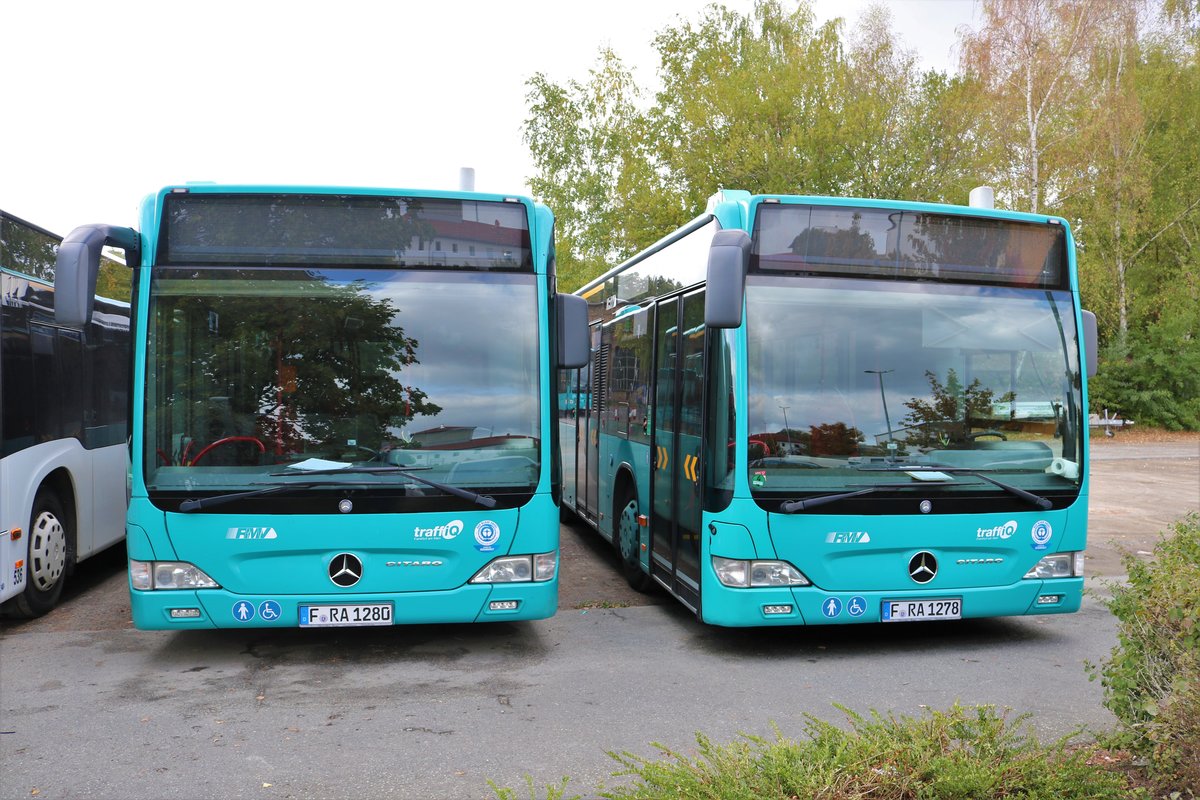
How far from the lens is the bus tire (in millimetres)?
8891

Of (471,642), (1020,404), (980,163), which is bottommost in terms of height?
(471,642)

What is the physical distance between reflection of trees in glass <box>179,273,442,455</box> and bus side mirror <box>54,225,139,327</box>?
0.53 m

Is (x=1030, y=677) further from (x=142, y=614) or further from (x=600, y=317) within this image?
(x=600, y=317)

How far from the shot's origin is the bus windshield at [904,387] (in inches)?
254

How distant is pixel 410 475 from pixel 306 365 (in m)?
0.90

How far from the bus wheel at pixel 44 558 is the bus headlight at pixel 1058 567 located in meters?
6.98

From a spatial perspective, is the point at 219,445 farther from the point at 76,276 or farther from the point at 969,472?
Answer: the point at 969,472

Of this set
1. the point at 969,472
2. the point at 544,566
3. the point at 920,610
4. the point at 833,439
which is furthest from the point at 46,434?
the point at 969,472

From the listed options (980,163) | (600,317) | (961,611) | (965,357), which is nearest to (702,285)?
(965,357)

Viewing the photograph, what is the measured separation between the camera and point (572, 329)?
22.2ft

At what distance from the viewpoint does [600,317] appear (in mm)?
11062

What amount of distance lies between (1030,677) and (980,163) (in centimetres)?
2714

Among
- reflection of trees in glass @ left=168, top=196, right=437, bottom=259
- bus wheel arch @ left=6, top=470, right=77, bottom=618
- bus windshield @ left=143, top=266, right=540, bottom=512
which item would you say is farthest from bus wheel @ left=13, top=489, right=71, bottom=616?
reflection of trees in glass @ left=168, top=196, right=437, bottom=259

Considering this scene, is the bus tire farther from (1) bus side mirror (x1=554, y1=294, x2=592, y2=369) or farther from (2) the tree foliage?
(2) the tree foliage
